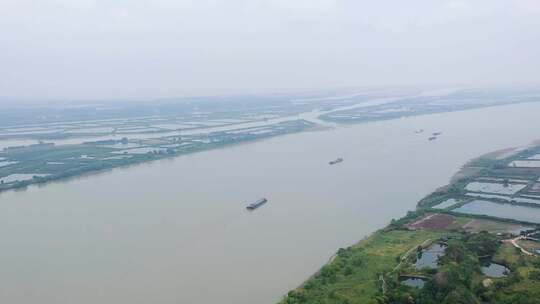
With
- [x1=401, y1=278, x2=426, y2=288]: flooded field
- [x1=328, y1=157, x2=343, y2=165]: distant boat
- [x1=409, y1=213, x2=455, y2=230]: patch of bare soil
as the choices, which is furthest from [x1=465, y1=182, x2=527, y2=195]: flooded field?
[x1=401, y1=278, x2=426, y2=288]: flooded field

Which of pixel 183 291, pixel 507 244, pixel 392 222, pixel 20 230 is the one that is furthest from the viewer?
pixel 20 230

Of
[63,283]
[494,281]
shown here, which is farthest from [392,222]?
[63,283]

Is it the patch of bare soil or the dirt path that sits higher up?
the dirt path

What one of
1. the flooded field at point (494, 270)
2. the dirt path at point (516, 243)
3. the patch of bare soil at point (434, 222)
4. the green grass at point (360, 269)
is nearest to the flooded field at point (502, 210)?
the patch of bare soil at point (434, 222)

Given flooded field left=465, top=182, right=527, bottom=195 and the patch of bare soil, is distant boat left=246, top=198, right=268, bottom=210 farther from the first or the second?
flooded field left=465, top=182, right=527, bottom=195

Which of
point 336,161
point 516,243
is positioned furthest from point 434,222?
point 336,161

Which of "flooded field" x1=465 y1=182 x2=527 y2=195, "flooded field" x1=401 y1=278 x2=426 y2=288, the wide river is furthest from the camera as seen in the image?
"flooded field" x1=465 y1=182 x2=527 y2=195

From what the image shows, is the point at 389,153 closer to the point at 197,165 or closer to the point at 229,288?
the point at 197,165
